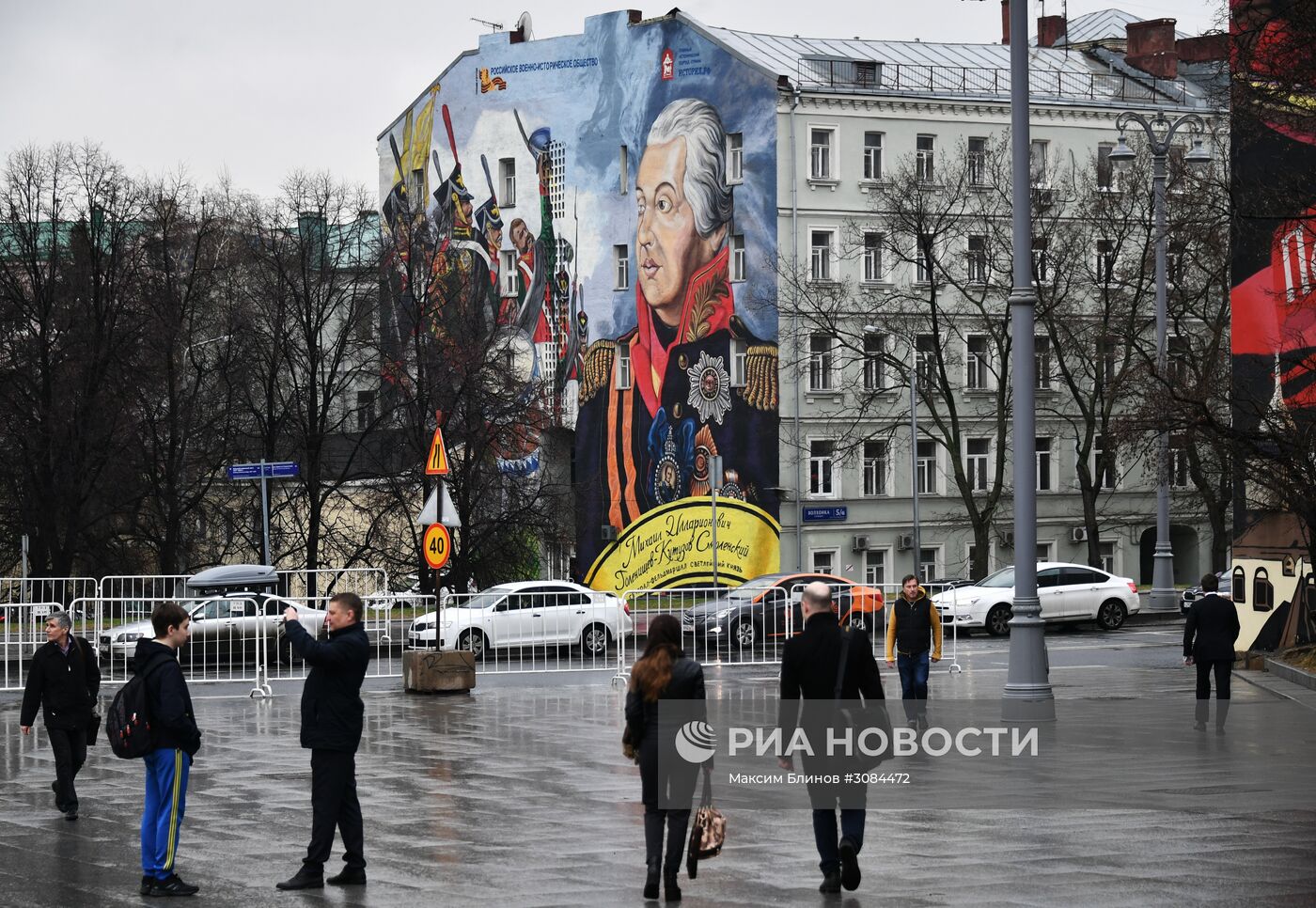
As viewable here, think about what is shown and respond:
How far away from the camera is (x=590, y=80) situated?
74.3 meters

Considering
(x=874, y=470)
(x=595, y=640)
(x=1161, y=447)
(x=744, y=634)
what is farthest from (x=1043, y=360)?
(x=744, y=634)

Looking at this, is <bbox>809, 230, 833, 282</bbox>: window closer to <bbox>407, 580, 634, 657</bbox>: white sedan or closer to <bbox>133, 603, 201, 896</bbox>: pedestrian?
<bbox>407, 580, 634, 657</bbox>: white sedan

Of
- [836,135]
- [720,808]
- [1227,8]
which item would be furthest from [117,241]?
[720,808]

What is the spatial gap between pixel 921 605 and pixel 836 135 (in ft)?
159

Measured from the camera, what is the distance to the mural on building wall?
225ft

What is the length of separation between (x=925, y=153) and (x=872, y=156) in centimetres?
191

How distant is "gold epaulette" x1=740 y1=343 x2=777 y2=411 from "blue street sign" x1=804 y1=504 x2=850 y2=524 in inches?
162

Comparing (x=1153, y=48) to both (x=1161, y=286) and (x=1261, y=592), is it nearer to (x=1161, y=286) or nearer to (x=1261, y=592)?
(x=1161, y=286)

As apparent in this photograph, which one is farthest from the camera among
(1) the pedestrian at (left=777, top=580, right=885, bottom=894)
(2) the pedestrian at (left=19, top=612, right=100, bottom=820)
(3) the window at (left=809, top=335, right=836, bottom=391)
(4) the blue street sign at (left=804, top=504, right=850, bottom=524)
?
(3) the window at (left=809, top=335, right=836, bottom=391)

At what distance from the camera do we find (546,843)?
13.4m

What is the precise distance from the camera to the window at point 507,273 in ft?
255

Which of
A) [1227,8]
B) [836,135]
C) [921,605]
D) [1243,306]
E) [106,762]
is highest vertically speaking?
[836,135]

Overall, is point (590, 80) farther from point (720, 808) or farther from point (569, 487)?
point (720, 808)

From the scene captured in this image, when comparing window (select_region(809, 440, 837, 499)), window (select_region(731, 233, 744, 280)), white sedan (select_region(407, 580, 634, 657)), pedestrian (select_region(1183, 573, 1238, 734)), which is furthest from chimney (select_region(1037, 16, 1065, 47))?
pedestrian (select_region(1183, 573, 1238, 734))
